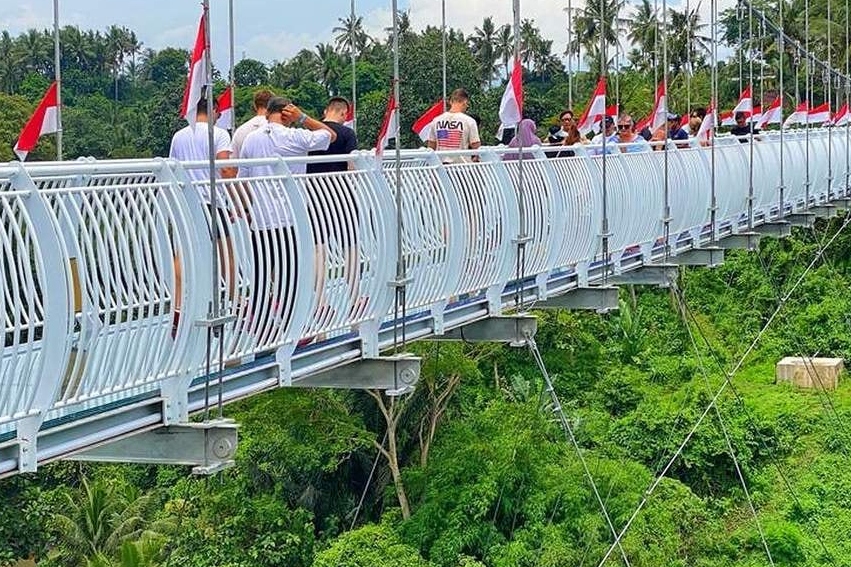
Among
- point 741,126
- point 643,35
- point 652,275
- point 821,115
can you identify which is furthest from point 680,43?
point 652,275

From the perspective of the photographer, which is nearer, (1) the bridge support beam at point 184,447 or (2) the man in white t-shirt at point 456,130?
(1) the bridge support beam at point 184,447

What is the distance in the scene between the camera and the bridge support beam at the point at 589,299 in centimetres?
1009

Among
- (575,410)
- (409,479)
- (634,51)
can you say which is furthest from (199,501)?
(634,51)

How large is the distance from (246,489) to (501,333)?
15.7m

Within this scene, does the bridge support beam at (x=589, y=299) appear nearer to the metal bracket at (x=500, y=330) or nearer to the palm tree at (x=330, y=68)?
the metal bracket at (x=500, y=330)

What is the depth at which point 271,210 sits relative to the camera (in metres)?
6.17

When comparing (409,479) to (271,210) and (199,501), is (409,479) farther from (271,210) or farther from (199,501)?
(271,210)

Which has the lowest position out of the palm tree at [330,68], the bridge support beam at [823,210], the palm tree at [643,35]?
the bridge support beam at [823,210]

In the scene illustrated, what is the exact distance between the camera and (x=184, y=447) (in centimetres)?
542

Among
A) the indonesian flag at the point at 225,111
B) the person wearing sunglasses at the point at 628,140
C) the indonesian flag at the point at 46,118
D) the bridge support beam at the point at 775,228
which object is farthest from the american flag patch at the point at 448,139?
the bridge support beam at the point at 775,228

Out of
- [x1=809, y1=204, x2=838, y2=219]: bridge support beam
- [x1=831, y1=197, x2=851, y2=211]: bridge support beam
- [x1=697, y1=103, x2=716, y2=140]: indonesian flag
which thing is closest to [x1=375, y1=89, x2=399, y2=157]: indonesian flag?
[x1=697, y1=103, x2=716, y2=140]: indonesian flag

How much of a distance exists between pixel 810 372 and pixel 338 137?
25172mm

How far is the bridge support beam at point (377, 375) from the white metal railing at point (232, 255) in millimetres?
88

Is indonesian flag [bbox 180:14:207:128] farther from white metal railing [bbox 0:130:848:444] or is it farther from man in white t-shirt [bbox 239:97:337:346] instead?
man in white t-shirt [bbox 239:97:337:346]
